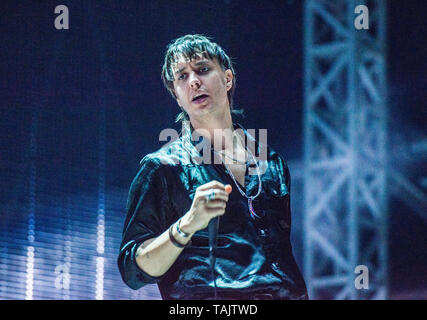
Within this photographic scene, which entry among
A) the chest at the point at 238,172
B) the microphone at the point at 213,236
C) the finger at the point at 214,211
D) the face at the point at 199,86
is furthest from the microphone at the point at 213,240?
the face at the point at 199,86

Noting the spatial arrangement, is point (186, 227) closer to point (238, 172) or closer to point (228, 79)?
point (238, 172)

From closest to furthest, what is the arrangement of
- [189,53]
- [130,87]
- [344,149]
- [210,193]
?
1. [210,193]
2. [189,53]
3. [130,87]
4. [344,149]

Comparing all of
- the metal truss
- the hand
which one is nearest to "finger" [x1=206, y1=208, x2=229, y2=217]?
the hand

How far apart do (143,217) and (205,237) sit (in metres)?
0.22

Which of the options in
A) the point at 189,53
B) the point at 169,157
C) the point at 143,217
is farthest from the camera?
the point at 189,53

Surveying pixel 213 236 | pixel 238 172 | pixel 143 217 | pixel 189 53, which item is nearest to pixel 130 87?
pixel 189 53

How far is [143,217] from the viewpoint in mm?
2242

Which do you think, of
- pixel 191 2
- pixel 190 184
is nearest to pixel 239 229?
pixel 190 184

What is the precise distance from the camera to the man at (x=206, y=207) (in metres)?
2.17

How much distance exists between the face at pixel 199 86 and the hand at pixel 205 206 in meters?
0.46

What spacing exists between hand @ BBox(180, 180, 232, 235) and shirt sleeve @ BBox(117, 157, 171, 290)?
0.18 metres

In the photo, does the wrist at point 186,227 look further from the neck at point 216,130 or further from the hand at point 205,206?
the neck at point 216,130

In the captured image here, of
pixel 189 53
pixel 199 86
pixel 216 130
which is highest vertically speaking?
pixel 189 53
